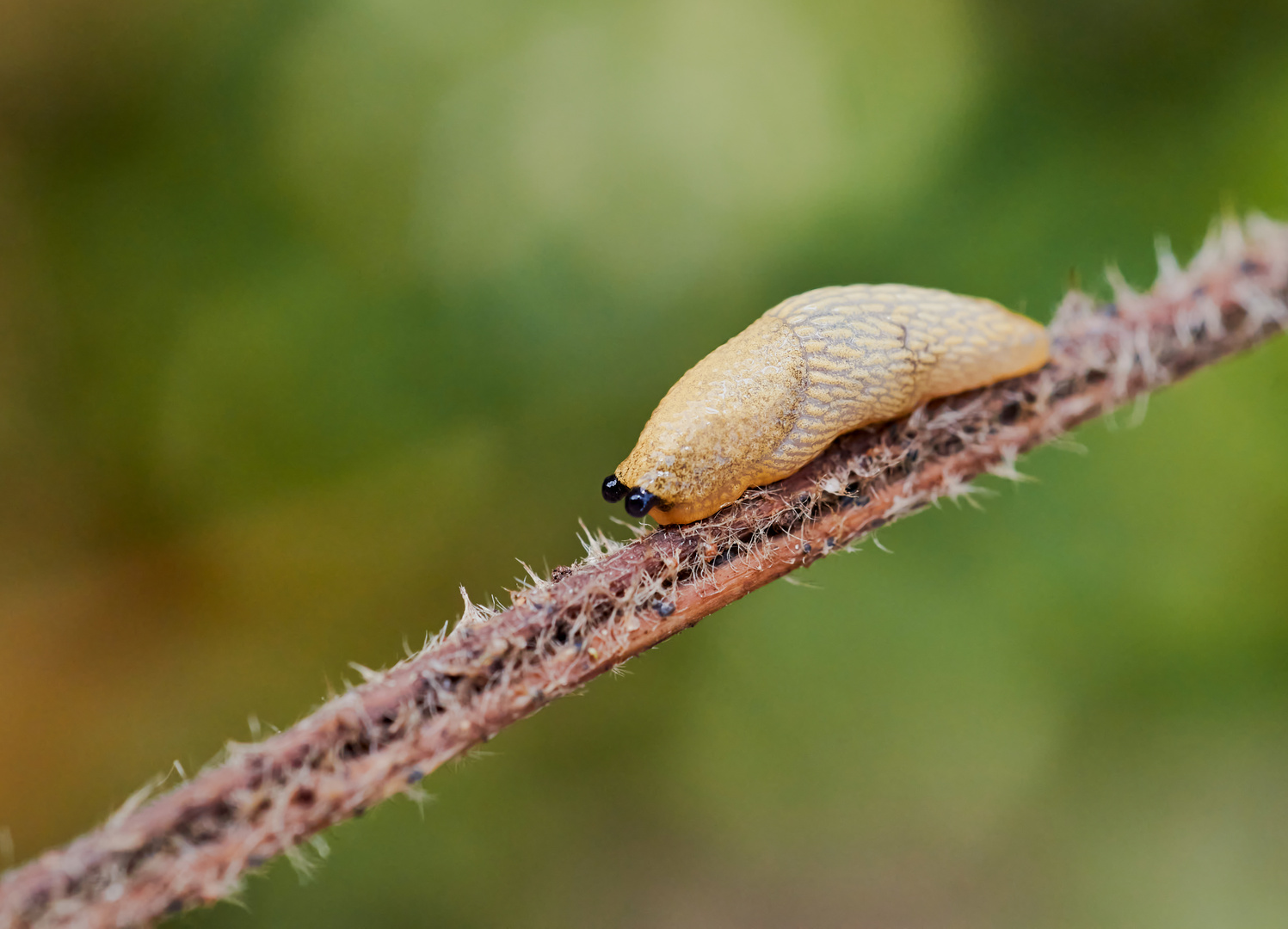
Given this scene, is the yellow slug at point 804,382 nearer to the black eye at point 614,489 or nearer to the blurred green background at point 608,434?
the black eye at point 614,489

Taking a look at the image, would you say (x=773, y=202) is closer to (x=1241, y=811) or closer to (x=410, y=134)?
(x=410, y=134)

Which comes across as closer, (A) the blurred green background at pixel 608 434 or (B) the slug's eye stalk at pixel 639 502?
(B) the slug's eye stalk at pixel 639 502

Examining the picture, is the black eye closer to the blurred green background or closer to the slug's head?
the slug's head

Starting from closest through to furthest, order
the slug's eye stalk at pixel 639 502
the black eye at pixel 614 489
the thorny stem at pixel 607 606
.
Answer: the thorny stem at pixel 607 606
the slug's eye stalk at pixel 639 502
the black eye at pixel 614 489

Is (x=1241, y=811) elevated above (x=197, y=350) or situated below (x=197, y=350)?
below

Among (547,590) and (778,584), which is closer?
(547,590)

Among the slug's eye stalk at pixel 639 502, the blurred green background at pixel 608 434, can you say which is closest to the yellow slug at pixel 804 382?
the slug's eye stalk at pixel 639 502

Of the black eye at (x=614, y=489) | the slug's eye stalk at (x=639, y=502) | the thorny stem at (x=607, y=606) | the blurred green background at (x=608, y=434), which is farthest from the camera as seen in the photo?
the blurred green background at (x=608, y=434)

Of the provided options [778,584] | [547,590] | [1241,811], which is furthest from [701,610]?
[1241,811]
